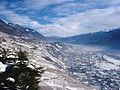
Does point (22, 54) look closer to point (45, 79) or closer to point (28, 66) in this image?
point (28, 66)

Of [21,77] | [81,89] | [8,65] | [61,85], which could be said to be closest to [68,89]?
[61,85]

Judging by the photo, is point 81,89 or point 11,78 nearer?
point 11,78

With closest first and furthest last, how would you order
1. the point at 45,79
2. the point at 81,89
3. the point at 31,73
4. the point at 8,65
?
1. the point at 31,73
2. the point at 8,65
3. the point at 45,79
4. the point at 81,89

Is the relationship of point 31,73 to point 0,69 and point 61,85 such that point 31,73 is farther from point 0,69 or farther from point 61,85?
point 61,85

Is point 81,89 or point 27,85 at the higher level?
point 27,85

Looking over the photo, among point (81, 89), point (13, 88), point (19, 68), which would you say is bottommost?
point (81, 89)

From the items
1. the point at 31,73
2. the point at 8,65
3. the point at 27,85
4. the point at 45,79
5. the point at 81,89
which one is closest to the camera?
the point at 27,85

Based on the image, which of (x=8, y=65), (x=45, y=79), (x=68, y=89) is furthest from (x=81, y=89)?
(x=8, y=65)
